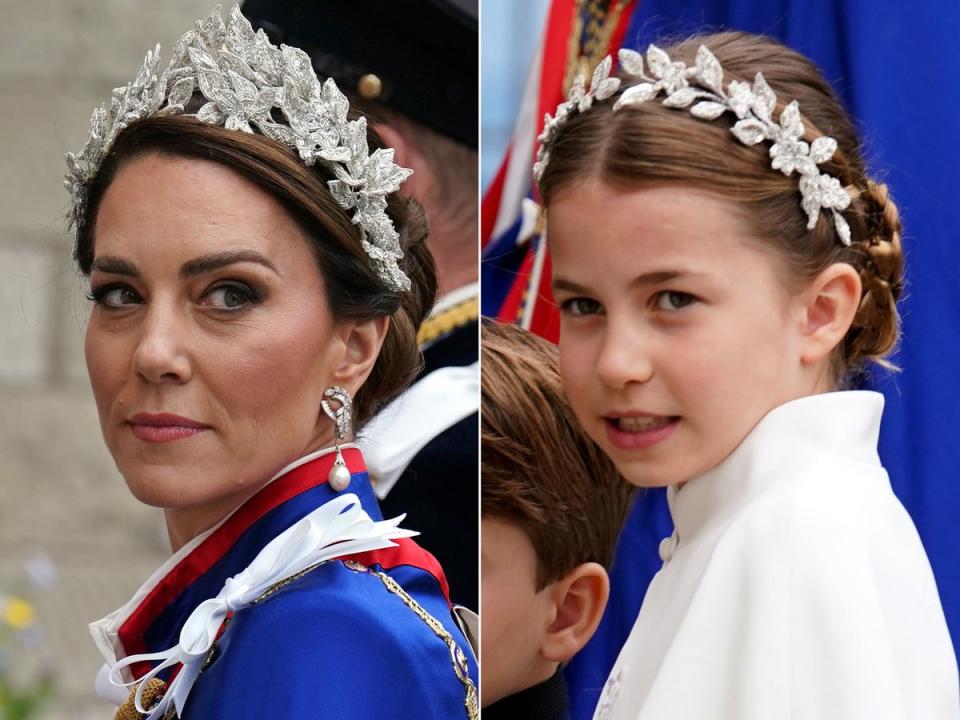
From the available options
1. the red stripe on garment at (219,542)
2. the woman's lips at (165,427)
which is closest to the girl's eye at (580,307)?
the red stripe on garment at (219,542)

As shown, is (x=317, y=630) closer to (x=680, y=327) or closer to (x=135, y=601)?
(x=135, y=601)

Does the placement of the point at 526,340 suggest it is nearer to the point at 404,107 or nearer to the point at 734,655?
the point at 404,107

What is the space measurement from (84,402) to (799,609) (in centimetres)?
65

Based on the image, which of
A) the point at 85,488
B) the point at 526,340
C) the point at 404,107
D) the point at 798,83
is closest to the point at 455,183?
the point at 404,107

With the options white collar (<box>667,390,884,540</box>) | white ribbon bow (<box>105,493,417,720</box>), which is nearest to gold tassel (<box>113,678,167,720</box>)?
white ribbon bow (<box>105,493,417,720</box>)

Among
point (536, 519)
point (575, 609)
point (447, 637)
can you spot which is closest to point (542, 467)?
point (536, 519)

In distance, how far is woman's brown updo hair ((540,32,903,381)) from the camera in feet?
4.04

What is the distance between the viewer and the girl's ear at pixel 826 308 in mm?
1247

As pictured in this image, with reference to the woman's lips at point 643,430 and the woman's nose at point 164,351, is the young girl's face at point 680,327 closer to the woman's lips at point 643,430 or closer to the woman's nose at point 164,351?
the woman's lips at point 643,430

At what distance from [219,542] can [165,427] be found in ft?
0.36

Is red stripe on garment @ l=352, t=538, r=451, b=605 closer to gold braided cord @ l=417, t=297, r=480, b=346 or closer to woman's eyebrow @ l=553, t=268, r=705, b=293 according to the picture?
gold braided cord @ l=417, t=297, r=480, b=346

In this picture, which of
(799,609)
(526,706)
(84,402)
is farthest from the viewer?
(526,706)

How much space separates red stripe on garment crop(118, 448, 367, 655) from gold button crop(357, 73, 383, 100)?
1.05ft

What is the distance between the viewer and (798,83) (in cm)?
132
